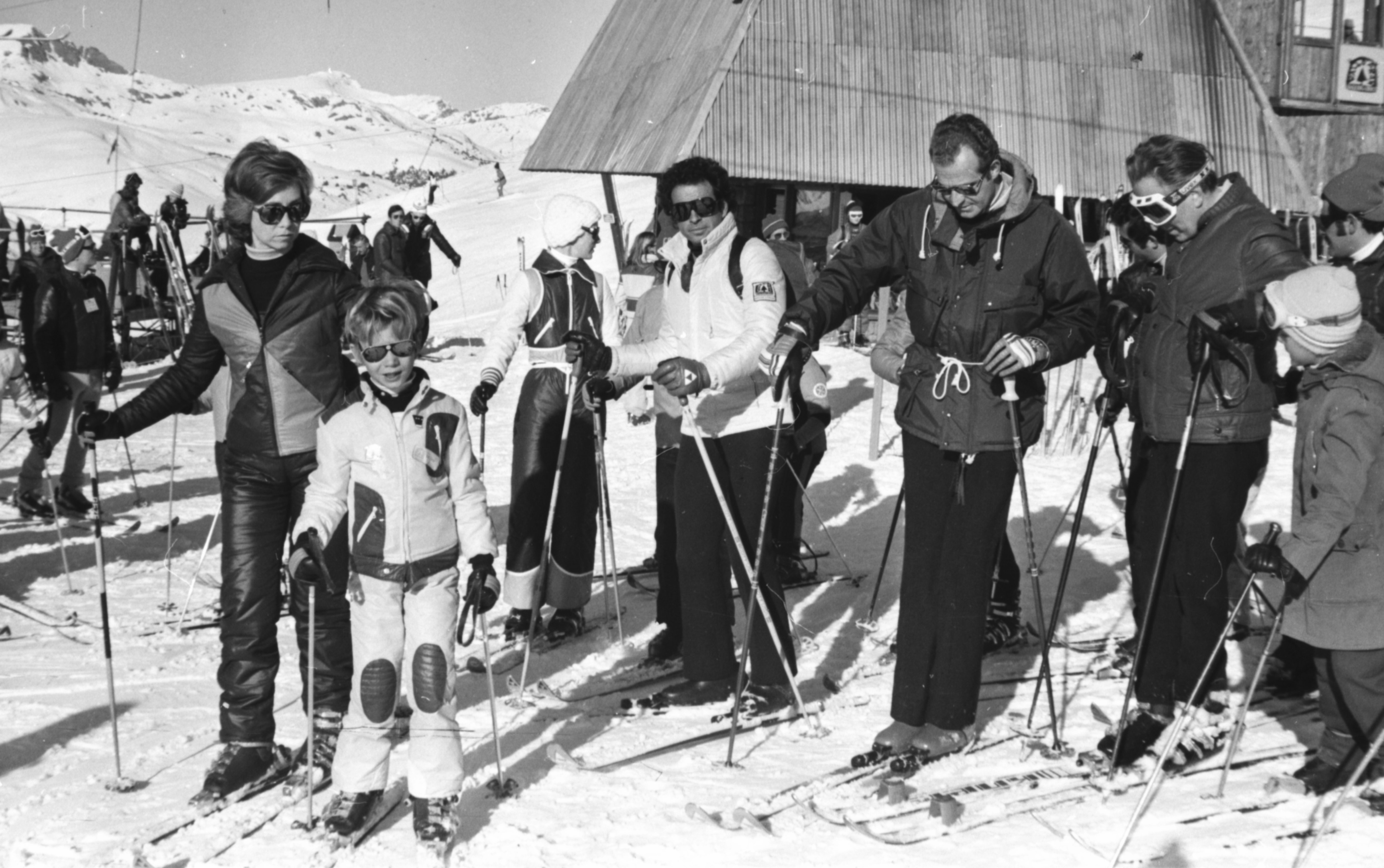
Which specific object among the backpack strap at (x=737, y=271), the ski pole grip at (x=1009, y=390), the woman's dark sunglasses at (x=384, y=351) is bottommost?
the ski pole grip at (x=1009, y=390)

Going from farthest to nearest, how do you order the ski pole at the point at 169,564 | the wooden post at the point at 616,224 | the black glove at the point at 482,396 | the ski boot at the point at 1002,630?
1. the wooden post at the point at 616,224
2. the ski pole at the point at 169,564
3. the ski boot at the point at 1002,630
4. the black glove at the point at 482,396

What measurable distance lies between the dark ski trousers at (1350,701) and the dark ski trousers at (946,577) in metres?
1.05

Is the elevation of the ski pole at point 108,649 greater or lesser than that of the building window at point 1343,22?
lesser

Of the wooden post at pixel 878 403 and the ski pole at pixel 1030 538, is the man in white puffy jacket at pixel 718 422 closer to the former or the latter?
the ski pole at pixel 1030 538

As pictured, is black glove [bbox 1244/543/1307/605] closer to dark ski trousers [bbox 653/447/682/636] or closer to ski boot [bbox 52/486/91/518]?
dark ski trousers [bbox 653/447/682/636]

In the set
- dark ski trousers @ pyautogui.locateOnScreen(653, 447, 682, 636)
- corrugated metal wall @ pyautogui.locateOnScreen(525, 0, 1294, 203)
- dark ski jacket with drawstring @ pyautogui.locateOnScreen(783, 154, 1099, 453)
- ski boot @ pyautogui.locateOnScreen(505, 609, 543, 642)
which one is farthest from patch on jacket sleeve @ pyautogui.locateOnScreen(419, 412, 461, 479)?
corrugated metal wall @ pyautogui.locateOnScreen(525, 0, 1294, 203)

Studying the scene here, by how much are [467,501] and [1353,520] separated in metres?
2.59

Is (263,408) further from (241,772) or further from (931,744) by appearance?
(931,744)

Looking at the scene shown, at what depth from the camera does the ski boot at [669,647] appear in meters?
5.91

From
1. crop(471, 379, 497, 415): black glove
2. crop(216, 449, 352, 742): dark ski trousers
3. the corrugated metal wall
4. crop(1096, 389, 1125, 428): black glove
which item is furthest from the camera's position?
the corrugated metal wall

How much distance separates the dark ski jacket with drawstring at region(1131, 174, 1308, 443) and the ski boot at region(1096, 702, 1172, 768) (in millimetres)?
913

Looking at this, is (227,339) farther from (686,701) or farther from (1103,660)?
(1103,660)

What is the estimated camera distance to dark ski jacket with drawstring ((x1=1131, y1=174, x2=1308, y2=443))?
14.0ft

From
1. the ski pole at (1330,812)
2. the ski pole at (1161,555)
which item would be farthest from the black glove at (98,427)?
the ski pole at (1330,812)
